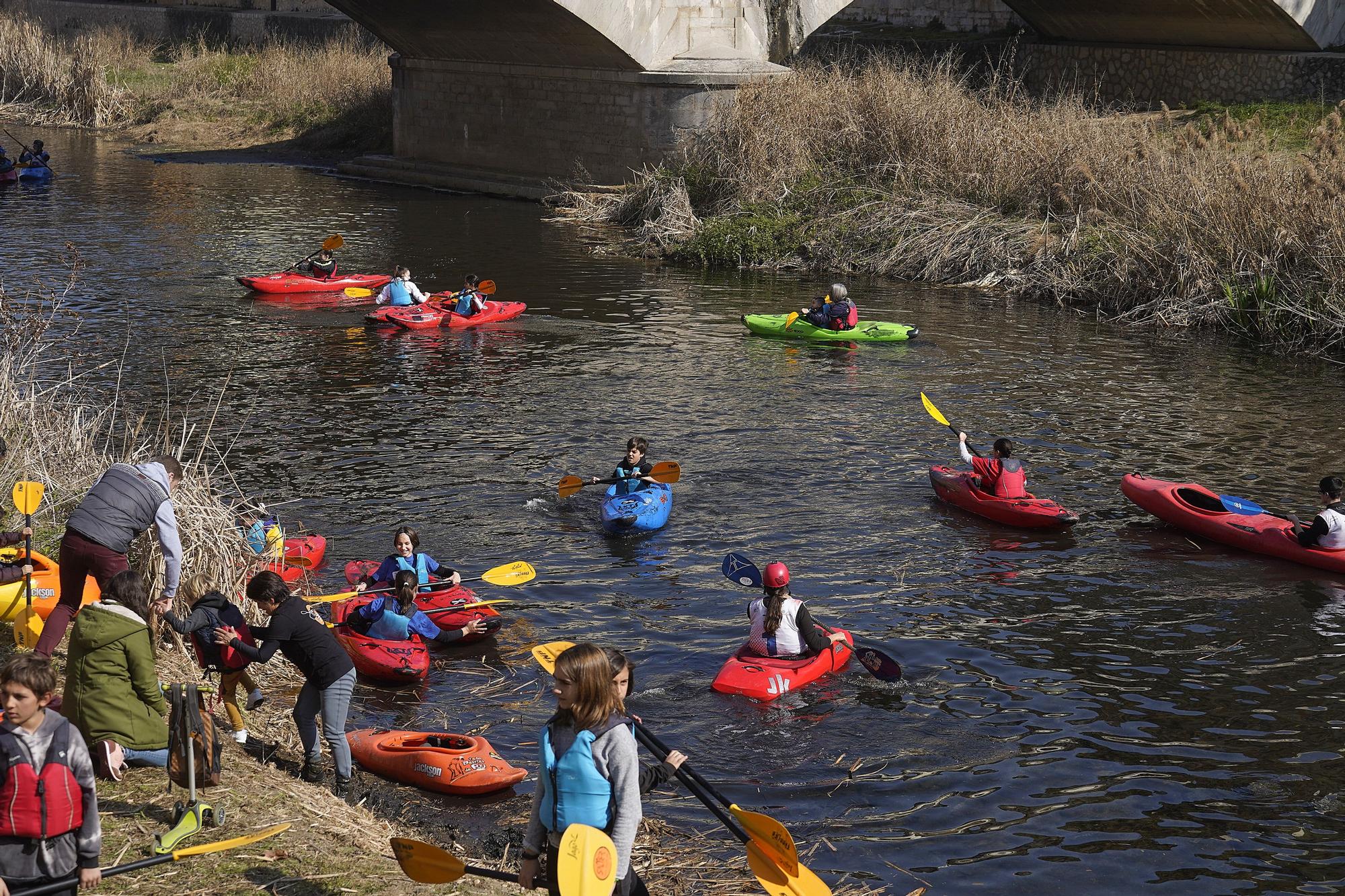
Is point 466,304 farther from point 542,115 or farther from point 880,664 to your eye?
point 542,115

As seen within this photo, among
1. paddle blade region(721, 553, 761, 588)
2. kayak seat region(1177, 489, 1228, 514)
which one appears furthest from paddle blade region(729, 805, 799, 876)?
kayak seat region(1177, 489, 1228, 514)

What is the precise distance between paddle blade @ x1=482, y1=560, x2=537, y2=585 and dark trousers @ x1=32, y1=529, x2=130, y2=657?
3.25 metres

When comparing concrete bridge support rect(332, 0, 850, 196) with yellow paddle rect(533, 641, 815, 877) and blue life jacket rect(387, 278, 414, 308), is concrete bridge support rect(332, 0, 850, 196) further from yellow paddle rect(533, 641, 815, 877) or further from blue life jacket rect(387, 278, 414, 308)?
yellow paddle rect(533, 641, 815, 877)

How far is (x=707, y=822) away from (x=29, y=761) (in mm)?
3963

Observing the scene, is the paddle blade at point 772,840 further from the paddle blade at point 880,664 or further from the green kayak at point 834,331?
the green kayak at point 834,331

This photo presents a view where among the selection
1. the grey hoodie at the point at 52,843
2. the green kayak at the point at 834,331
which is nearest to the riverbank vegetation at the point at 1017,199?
the green kayak at the point at 834,331

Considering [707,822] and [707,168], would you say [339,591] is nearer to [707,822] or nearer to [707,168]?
[707,822]

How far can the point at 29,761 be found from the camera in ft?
16.6

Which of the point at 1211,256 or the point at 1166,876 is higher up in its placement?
the point at 1211,256

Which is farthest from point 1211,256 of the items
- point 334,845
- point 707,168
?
point 334,845

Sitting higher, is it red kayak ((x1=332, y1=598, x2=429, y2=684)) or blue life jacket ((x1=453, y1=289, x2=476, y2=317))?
blue life jacket ((x1=453, y1=289, x2=476, y2=317))

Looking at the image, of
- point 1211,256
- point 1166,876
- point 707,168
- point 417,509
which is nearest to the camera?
point 1166,876

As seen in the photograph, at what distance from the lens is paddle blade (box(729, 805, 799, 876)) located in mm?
5898

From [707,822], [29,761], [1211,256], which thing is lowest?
[707,822]
